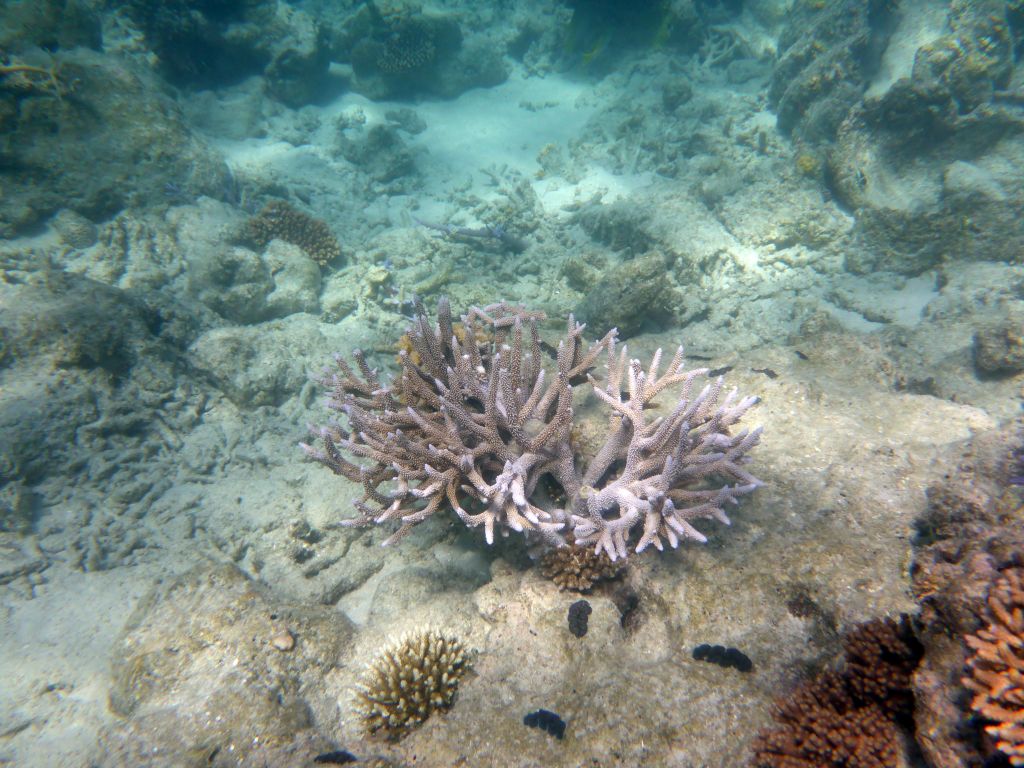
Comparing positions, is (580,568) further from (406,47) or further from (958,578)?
(406,47)

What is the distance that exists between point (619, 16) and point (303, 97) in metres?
8.97

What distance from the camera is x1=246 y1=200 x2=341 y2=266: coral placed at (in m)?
7.72

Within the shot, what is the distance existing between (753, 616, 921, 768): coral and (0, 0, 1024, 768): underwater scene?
0.6 inches

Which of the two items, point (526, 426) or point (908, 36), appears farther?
point (908, 36)

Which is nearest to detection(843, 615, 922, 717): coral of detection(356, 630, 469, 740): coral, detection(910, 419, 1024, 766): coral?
detection(910, 419, 1024, 766): coral

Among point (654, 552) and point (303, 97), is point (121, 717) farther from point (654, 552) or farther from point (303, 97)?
point (303, 97)

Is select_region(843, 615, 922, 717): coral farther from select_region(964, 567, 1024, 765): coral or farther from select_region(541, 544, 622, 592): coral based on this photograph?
select_region(541, 544, 622, 592): coral

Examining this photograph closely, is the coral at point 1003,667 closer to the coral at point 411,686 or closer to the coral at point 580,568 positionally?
the coral at point 580,568

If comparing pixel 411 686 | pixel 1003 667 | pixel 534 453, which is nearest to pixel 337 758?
pixel 411 686

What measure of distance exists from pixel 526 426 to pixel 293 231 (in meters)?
6.38

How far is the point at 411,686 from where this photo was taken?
297 cm

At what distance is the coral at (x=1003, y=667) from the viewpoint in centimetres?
181

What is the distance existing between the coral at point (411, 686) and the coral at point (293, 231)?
6.69 meters

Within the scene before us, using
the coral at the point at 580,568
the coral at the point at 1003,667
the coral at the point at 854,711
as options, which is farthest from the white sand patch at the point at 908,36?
the coral at the point at 580,568
